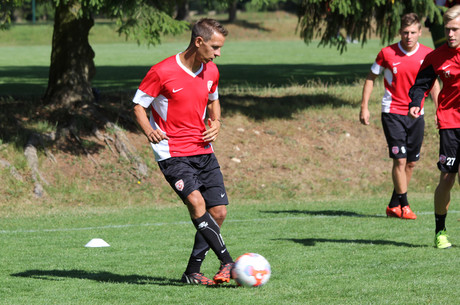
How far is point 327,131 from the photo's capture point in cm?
1623

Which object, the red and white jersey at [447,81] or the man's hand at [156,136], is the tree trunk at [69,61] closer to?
the red and white jersey at [447,81]

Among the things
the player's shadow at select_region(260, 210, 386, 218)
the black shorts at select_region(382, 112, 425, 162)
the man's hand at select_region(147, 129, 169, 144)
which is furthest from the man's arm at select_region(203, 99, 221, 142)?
the player's shadow at select_region(260, 210, 386, 218)

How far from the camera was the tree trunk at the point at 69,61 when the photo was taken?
15.1 meters

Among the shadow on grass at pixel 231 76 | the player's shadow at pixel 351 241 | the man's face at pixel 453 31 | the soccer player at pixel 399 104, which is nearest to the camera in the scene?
the man's face at pixel 453 31

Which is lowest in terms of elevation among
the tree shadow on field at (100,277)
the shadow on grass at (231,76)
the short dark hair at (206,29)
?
the shadow on grass at (231,76)

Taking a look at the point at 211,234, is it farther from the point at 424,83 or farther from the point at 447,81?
the point at 447,81

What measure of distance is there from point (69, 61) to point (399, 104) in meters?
7.37

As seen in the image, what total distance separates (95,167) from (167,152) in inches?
297

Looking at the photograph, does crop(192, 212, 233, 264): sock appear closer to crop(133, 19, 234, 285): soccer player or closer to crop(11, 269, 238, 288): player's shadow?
crop(133, 19, 234, 285): soccer player

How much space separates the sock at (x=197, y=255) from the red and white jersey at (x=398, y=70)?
15.0ft

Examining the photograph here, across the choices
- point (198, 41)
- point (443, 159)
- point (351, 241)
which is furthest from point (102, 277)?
point (443, 159)

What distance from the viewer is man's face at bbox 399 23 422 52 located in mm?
9820

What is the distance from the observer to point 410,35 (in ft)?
32.5

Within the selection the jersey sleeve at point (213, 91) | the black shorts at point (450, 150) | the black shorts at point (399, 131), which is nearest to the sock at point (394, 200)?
the black shorts at point (399, 131)
